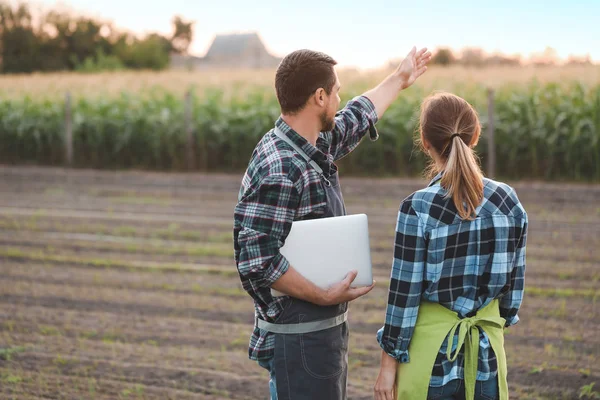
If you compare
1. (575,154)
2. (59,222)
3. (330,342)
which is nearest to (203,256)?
(59,222)

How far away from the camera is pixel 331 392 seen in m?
2.36

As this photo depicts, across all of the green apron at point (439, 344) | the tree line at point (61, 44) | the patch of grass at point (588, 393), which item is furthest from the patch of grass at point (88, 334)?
the tree line at point (61, 44)

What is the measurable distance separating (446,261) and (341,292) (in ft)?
1.04

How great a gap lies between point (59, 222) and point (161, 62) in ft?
140

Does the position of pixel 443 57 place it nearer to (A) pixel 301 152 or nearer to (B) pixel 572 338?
(B) pixel 572 338

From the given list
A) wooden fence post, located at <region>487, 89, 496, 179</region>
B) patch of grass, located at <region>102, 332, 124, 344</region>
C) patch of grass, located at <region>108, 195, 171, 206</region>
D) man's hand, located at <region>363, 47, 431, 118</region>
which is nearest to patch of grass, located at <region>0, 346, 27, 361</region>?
patch of grass, located at <region>102, 332, 124, 344</region>

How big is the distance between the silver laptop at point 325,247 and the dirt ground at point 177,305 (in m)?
2.18

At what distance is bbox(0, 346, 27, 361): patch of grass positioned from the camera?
16.3 ft

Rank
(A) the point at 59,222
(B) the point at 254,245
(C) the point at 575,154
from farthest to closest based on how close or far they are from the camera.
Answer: (C) the point at 575,154 < (A) the point at 59,222 < (B) the point at 254,245

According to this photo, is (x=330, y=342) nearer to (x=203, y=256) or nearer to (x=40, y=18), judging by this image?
(x=203, y=256)

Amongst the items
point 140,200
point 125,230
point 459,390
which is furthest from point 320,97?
point 140,200

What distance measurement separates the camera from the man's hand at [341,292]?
90.0 inches

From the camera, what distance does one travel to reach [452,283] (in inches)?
89.1

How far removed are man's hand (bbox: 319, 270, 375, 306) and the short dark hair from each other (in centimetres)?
54
